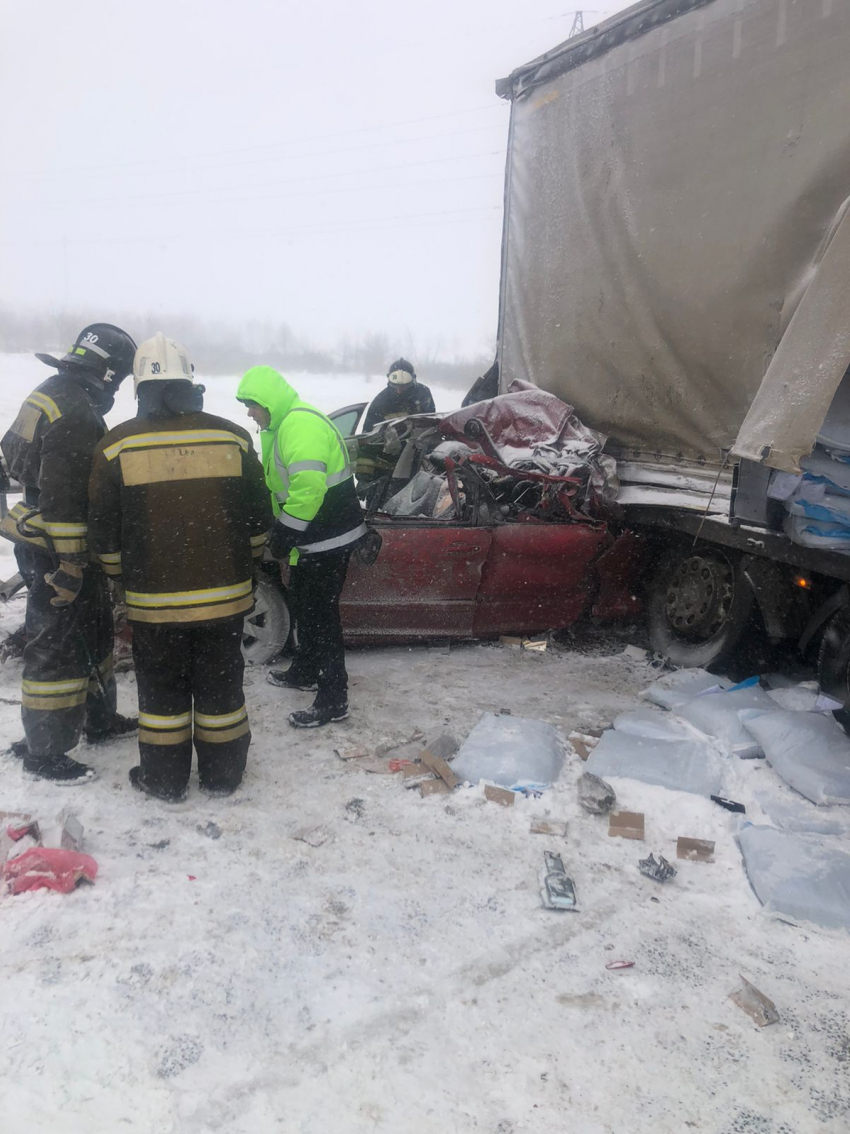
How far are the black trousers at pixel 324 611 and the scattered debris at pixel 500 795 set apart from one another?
97 centimetres

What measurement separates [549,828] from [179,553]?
5.66ft

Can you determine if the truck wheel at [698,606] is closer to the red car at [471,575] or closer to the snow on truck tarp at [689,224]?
the red car at [471,575]

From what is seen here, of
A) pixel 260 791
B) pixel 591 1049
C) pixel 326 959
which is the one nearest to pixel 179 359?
pixel 260 791

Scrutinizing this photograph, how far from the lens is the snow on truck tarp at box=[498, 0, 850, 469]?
3.35m

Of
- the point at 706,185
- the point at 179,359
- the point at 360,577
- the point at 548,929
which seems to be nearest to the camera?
the point at 548,929

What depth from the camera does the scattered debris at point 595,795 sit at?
10.2ft

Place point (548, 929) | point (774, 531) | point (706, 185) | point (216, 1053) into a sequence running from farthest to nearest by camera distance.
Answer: point (706, 185)
point (774, 531)
point (548, 929)
point (216, 1053)

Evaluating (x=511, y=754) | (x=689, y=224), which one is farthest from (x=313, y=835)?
(x=689, y=224)

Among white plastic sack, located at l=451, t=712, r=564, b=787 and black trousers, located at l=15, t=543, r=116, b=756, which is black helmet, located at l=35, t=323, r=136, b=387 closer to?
black trousers, located at l=15, t=543, r=116, b=756

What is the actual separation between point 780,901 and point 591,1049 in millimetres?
927

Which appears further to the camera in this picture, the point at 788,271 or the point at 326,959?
the point at 788,271

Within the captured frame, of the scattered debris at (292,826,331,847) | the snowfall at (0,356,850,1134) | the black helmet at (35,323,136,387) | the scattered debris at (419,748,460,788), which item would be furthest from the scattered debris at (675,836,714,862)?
the black helmet at (35,323,136,387)

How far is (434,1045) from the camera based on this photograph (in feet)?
6.57

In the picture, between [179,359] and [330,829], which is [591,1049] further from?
[179,359]
